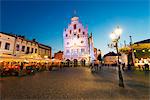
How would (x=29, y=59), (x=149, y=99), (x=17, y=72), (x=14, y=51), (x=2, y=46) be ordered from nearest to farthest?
(x=149, y=99)
(x=17, y=72)
(x=29, y=59)
(x=2, y=46)
(x=14, y=51)

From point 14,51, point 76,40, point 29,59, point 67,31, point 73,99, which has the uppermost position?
point 67,31

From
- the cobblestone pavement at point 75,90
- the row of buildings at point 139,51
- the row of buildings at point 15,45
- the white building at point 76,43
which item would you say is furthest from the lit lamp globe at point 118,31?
the white building at point 76,43

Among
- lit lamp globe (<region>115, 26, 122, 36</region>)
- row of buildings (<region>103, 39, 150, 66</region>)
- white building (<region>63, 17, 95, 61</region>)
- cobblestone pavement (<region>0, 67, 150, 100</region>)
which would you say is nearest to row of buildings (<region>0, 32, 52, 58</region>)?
cobblestone pavement (<region>0, 67, 150, 100</region>)

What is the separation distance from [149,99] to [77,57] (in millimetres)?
42659

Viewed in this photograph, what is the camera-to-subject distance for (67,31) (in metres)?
51.9

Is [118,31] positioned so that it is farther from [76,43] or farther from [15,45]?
[76,43]

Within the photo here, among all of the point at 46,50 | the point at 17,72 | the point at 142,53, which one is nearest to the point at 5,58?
the point at 17,72

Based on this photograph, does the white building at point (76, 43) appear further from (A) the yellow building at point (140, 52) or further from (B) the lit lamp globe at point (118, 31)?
(B) the lit lamp globe at point (118, 31)

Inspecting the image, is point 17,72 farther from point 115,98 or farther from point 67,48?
point 67,48

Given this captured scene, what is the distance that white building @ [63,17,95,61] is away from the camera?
48.8 meters

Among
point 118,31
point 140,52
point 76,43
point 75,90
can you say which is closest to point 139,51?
point 140,52

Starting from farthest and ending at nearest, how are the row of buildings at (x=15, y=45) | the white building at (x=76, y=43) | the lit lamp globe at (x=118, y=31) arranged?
the white building at (x=76, y=43), the row of buildings at (x=15, y=45), the lit lamp globe at (x=118, y=31)

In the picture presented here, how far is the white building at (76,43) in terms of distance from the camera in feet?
160

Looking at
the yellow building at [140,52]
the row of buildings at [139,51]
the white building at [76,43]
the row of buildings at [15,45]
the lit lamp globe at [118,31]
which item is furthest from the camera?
the white building at [76,43]
